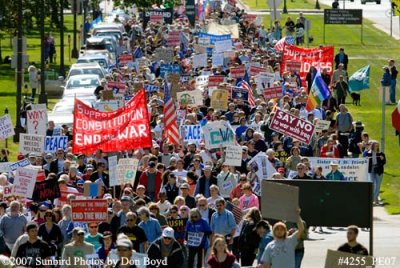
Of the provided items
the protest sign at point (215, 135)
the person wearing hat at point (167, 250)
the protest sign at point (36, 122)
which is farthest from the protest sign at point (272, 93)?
the person wearing hat at point (167, 250)

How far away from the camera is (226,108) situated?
38.1 meters

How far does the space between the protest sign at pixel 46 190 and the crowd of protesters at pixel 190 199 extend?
9 cm

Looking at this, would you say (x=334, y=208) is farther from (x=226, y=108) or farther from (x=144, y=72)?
(x=144, y=72)

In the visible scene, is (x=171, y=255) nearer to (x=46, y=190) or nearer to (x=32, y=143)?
(x=46, y=190)

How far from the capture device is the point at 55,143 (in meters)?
31.9

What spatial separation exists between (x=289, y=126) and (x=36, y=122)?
5342 mm

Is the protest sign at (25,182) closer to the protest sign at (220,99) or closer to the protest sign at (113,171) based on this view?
the protest sign at (113,171)

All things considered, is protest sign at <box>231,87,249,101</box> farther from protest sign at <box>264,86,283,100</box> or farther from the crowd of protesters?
protest sign at <box>264,86,283,100</box>

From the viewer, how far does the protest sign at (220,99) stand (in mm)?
37938

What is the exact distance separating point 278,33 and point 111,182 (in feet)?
139

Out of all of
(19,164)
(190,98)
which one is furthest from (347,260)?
(190,98)

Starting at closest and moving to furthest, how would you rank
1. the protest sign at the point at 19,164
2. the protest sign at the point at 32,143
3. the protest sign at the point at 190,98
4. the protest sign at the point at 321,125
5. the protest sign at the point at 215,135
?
the protest sign at the point at 19,164
the protest sign at the point at 32,143
the protest sign at the point at 215,135
the protest sign at the point at 321,125
the protest sign at the point at 190,98

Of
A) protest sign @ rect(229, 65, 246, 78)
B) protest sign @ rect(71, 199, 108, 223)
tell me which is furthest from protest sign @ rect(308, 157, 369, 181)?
protest sign @ rect(229, 65, 246, 78)

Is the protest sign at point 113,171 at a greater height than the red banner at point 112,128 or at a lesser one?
lesser
